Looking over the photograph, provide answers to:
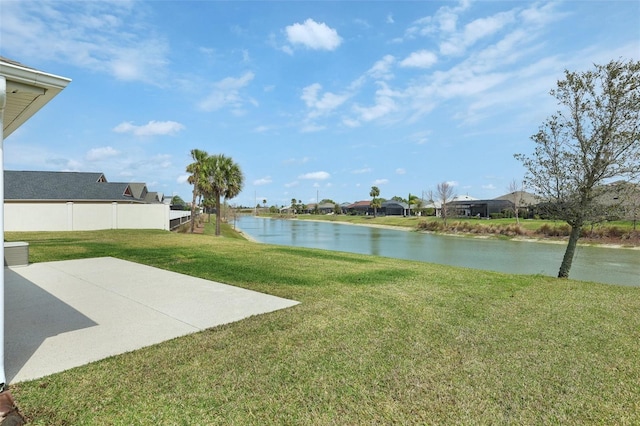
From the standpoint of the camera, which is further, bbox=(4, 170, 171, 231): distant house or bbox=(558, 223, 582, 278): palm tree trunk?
bbox=(4, 170, 171, 231): distant house

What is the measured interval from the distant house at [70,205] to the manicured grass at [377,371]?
62.0 ft

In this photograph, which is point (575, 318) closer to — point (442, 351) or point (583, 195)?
point (442, 351)

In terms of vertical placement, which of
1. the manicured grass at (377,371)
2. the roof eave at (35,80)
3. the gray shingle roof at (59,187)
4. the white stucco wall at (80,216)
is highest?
the gray shingle roof at (59,187)

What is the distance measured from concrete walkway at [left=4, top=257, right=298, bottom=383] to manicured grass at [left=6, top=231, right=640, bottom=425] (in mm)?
316

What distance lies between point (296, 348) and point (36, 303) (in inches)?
159

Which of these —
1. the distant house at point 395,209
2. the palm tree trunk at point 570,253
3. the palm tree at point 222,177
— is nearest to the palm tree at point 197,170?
the palm tree at point 222,177

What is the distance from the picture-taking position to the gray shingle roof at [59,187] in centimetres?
2127

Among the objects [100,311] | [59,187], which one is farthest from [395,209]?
[100,311]

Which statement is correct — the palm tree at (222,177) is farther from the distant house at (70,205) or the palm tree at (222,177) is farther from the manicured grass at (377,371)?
the manicured grass at (377,371)

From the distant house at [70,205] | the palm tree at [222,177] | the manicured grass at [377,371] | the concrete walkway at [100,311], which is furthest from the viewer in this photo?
the palm tree at [222,177]

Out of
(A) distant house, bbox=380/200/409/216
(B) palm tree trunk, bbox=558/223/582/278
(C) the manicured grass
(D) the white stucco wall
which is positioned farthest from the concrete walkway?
(A) distant house, bbox=380/200/409/216

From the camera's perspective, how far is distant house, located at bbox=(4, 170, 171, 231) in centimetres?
1836

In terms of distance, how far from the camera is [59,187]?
74.5 ft

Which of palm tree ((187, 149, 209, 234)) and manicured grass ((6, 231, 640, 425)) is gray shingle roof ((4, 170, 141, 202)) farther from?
manicured grass ((6, 231, 640, 425))
